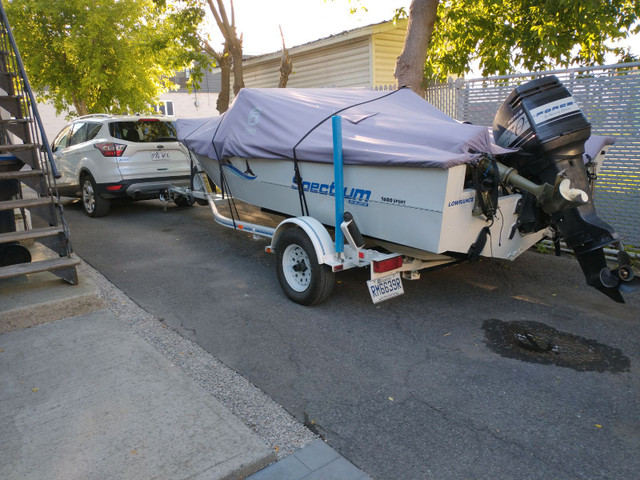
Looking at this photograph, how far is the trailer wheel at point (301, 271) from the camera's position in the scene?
5.08 meters

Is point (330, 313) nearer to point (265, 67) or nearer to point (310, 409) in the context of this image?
point (310, 409)

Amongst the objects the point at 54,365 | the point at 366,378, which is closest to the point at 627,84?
the point at 366,378

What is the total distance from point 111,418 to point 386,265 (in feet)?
8.45

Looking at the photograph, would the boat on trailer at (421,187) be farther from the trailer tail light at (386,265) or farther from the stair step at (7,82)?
the stair step at (7,82)

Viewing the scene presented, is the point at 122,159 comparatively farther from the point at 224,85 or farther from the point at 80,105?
the point at 80,105

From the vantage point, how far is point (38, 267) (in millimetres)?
4918

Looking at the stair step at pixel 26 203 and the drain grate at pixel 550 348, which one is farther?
the stair step at pixel 26 203

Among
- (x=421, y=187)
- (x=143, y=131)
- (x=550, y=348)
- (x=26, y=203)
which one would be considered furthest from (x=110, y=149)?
(x=550, y=348)

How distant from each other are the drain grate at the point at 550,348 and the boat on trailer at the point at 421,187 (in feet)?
1.72

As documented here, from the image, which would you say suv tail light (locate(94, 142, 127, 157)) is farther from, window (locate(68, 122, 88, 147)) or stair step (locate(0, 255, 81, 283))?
stair step (locate(0, 255, 81, 283))

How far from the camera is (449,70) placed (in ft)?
34.6

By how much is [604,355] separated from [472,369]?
119cm

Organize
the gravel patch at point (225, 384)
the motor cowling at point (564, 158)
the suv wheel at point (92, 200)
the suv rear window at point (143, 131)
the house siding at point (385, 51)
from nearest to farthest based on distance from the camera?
the gravel patch at point (225, 384)
the motor cowling at point (564, 158)
the suv rear window at point (143, 131)
the suv wheel at point (92, 200)
the house siding at point (385, 51)

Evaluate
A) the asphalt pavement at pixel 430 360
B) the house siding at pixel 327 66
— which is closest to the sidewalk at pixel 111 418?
the asphalt pavement at pixel 430 360
